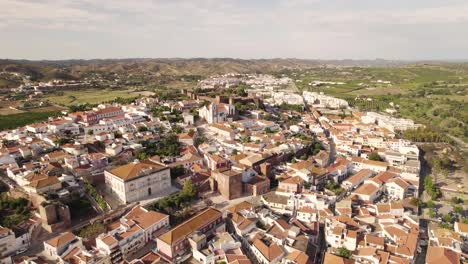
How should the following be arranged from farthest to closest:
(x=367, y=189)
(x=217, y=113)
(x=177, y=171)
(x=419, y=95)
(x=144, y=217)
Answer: (x=419, y=95)
(x=217, y=113)
(x=177, y=171)
(x=367, y=189)
(x=144, y=217)

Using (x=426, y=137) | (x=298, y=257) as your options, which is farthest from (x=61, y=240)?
(x=426, y=137)

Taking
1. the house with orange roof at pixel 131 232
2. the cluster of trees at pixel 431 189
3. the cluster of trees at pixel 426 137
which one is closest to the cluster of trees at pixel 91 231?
the house with orange roof at pixel 131 232

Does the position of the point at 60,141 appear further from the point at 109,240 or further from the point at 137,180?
the point at 109,240

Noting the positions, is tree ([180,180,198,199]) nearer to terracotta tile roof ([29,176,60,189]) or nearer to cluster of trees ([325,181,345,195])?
terracotta tile roof ([29,176,60,189])

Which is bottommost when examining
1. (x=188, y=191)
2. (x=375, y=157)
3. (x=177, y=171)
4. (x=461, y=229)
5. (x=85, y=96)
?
(x=461, y=229)

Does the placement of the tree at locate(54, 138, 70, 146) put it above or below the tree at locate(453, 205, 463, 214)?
above

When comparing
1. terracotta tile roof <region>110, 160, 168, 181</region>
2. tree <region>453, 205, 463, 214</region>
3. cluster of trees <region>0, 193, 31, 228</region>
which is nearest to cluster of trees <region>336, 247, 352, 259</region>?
tree <region>453, 205, 463, 214</region>

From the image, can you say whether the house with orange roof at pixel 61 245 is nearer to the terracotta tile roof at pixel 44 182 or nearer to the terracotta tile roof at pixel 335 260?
the terracotta tile roof at pixel 44 182
